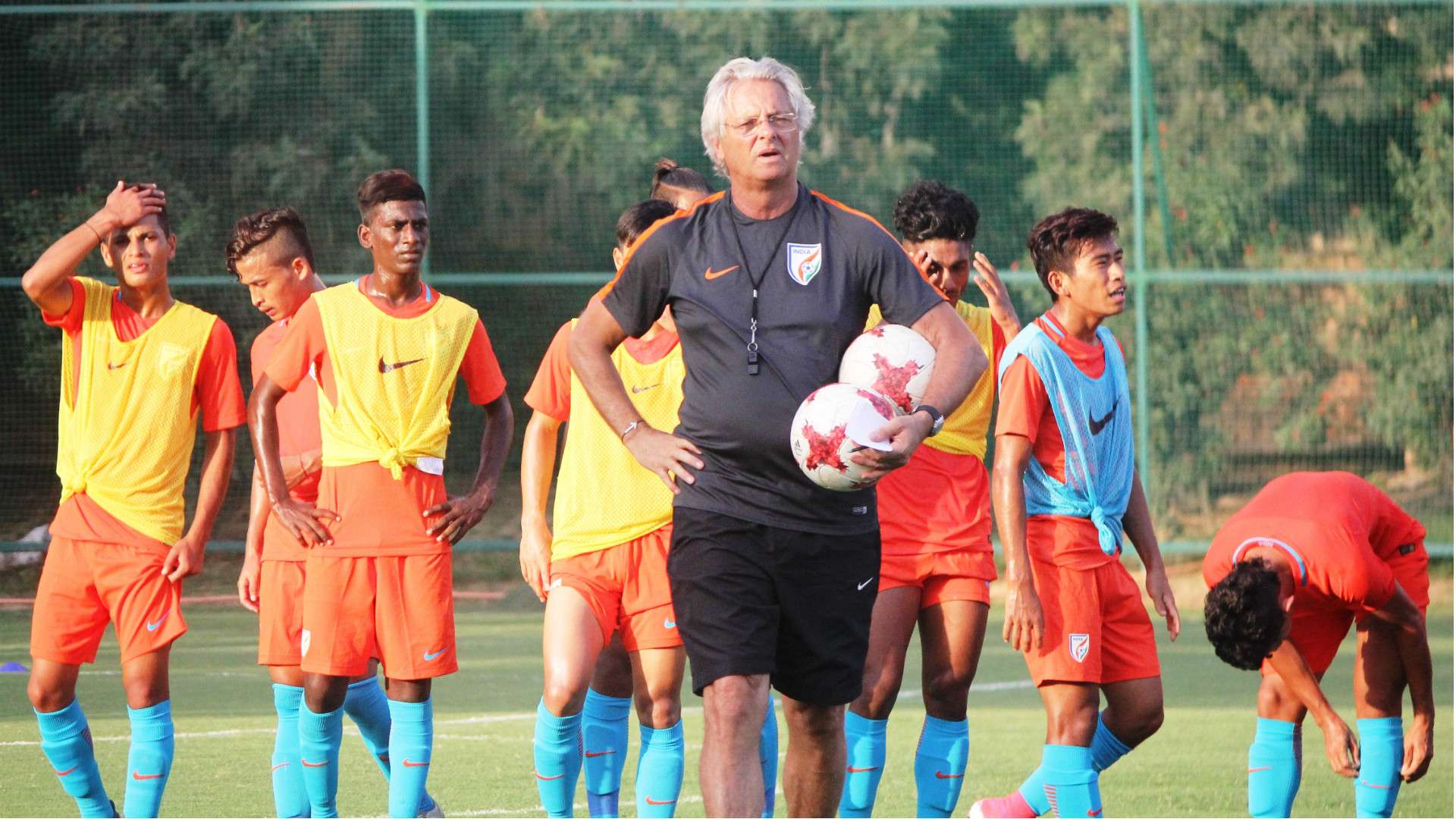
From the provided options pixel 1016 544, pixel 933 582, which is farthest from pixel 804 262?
pixel 933 582

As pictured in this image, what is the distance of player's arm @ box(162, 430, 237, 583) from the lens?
590 centimetres

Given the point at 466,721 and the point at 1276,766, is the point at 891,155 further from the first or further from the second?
the point at 1276,766

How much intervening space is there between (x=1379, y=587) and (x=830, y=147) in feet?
40.5

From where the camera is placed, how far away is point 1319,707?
560cm

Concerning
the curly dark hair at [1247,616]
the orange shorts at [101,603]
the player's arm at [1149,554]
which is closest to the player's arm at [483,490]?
the orange shorts at [101,603]

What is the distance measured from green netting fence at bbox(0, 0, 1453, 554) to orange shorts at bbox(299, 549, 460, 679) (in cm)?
Result: 769

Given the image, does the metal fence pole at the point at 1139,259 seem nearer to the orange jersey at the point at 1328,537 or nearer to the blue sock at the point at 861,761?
the orange jersey at the point at 1328,537

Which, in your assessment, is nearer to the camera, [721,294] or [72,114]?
[721,294]

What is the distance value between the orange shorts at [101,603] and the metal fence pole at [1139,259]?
9219mm

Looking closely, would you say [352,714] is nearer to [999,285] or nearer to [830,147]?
[999,285]

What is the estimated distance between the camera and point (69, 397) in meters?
6.07

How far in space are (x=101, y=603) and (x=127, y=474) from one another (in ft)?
1.31

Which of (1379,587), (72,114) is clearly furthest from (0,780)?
(72,114)

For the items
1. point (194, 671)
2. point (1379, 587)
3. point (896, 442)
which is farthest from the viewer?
point (194, 671)
